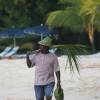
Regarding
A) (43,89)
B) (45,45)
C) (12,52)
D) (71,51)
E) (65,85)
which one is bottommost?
(12,52)

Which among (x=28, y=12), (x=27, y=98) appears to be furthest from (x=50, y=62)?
(x=28, y=12)

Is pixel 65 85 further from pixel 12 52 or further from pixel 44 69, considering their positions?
pixel 12 52

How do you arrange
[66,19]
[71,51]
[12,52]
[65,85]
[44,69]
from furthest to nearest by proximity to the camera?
[66,19]
[12,52]
[65,85]
[44,69]
[71,51]

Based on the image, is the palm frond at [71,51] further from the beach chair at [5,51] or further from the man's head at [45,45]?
the beach chair at [5,51]

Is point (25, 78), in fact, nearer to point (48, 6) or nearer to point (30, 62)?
point (30, 62)

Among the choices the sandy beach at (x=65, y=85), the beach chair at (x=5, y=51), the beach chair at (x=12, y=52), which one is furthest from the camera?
the beach chair at (x=5, y=51)

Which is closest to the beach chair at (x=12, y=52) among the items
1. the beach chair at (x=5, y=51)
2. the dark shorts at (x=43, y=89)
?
the beach chair at (x=5, y=51)

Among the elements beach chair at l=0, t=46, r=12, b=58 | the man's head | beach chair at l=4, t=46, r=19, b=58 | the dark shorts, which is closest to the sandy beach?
the dark shorts

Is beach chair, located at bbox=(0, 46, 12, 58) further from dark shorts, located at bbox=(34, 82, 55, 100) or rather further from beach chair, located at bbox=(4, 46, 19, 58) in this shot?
dark shorts, located at bbox=(34, 82, 55, 100)

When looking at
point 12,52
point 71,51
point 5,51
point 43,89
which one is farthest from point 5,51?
point 71,51

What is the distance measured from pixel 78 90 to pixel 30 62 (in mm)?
4823

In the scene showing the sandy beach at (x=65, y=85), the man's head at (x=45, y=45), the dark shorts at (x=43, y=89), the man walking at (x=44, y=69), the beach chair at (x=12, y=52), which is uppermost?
the man's head at (x=45, y=45)

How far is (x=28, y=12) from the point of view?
40.1 meters

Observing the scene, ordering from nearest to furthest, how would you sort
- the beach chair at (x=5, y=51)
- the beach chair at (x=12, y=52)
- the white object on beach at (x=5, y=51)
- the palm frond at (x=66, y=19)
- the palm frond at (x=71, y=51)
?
the palm frond at (x=71, y=51), the beach chair at (x=12, y=52), the beach chair at (x=5, y=51), the white object on beach at (x=5, y=51), the palm frond at (x=66, y=19)
